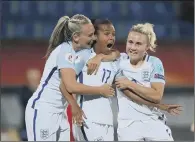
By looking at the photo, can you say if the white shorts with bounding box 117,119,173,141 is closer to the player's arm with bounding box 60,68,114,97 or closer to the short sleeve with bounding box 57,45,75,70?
the player's arm with bounding box 60,68,114,97

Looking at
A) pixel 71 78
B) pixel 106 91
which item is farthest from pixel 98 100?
pixel 71 78

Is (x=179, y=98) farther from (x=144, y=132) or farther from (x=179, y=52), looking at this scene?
(x=144, y=132)

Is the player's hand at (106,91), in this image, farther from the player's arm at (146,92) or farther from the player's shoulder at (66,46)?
the player's shoulder at (66,46)

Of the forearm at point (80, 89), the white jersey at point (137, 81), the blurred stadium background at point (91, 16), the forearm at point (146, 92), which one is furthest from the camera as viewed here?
the blurred stadium background at point (91, 16)

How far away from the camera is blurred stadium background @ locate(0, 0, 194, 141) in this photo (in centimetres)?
1001

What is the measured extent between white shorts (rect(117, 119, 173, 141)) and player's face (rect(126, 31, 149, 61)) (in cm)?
43

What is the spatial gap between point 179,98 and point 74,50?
5323 millimetres

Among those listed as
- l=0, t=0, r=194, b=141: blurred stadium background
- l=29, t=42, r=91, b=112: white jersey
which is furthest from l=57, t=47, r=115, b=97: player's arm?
l=0, t=0, r=194, b=141: blurred stadium background

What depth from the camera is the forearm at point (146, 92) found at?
4.03m

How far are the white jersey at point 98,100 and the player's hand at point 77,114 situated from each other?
7cm

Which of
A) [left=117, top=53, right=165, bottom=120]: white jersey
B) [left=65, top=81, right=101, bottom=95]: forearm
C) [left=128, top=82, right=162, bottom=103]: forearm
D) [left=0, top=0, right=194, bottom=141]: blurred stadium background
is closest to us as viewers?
[left=65, top=81, right=101, bottom=95]: forearm

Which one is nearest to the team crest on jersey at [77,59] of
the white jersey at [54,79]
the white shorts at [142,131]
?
the white jersey at [54,79]

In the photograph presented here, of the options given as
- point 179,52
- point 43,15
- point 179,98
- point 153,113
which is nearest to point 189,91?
point 179,98

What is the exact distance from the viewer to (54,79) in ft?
13.4
